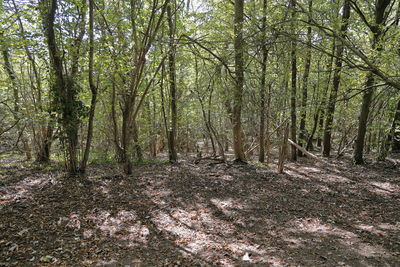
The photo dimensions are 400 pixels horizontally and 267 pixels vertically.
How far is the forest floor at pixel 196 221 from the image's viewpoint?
10.7 ft

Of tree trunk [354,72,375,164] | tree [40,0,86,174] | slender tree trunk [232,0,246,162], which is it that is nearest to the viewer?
tree [40,0,86,174]

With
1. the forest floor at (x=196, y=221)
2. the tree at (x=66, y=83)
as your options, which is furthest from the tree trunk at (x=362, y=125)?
the tree at (x=66, y=83)

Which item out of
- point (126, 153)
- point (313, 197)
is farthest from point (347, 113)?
point (126, 153)

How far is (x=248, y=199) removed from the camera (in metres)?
5.69

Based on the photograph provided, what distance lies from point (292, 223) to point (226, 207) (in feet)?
4.38

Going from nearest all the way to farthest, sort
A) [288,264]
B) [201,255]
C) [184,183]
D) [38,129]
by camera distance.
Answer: [288,264] < [201,255] < [184,183] < [38,129]

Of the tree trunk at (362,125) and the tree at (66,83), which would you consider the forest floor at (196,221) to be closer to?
the tree at (66,83)

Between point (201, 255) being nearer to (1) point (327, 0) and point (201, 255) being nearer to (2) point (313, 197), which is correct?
(2) point (313, 197)

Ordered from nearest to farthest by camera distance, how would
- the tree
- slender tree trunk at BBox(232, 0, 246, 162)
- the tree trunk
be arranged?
1. the tree
2. slender tree trunk at BBox(232, 0, 246, 162)
3. the tree trunk

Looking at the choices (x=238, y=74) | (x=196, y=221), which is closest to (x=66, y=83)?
(x=196, y=221)

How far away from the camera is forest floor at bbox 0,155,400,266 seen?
3266 mm

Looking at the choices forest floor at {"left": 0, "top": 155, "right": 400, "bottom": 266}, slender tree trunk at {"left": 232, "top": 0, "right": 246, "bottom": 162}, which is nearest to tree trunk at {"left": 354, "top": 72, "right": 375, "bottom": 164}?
forest floor at {"left": 0, "top": 155, "right": 400, "bottom": 266}

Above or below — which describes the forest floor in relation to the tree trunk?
below

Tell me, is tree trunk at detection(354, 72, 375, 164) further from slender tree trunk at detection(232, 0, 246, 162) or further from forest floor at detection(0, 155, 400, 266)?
slender tree trunk at detection(232, 0, 246, 162)
